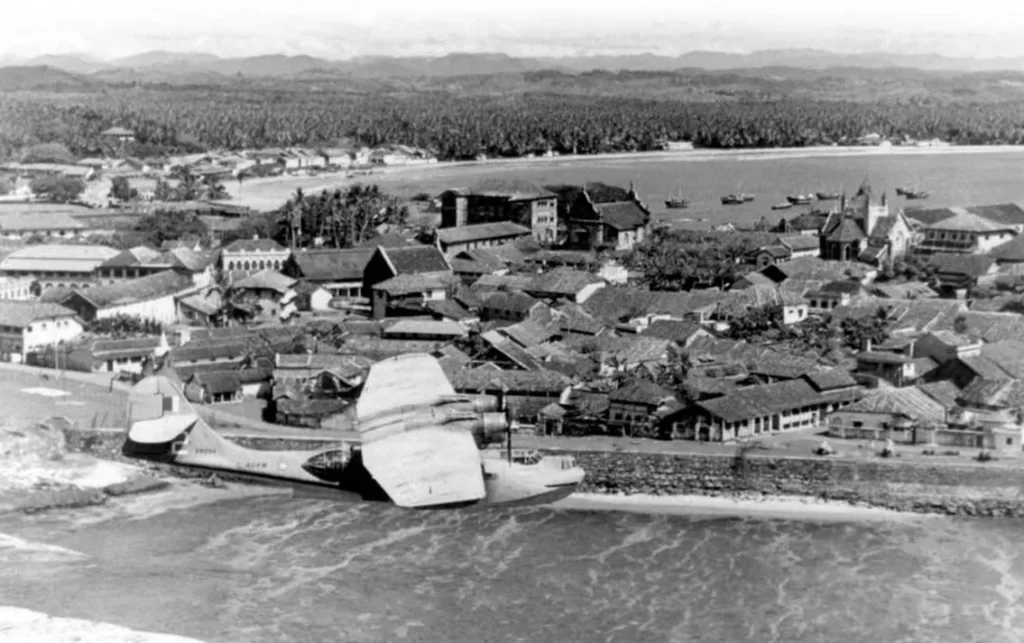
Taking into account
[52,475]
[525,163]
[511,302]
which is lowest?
[525,163]

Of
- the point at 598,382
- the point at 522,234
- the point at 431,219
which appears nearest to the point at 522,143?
the point at 431,219

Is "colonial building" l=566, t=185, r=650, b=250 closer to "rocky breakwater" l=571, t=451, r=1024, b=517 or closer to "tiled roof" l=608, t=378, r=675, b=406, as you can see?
"tiled roof" l=608, t=378, r=675, b=406

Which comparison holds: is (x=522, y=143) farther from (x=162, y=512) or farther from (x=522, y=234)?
(x=162, y=512)

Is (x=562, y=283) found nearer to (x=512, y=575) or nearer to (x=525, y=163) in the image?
(x=512, y=575)

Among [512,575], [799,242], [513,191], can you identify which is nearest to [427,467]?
[512,575]

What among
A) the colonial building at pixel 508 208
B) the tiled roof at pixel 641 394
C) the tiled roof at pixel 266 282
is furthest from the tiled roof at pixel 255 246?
the tiled roof at pixel 641 394

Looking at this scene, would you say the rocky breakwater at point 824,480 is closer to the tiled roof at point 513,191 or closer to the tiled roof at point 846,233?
the tiled roof at point 846,233

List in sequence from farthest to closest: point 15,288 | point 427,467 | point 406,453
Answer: point 15,288, point 406,453, point 427,467

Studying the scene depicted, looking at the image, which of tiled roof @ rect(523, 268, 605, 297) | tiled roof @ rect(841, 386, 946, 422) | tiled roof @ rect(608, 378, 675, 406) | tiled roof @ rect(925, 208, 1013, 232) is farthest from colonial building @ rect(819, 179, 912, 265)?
tiled roof @ rect(608, 378, 675, 406)
